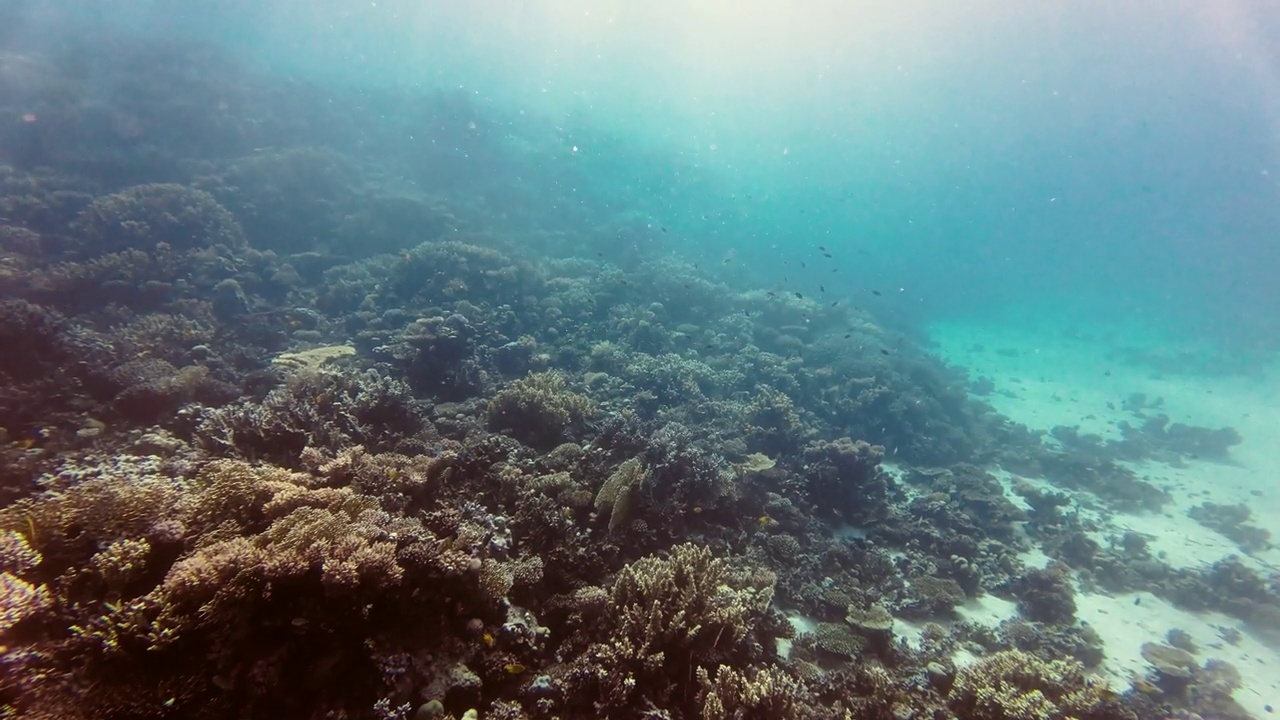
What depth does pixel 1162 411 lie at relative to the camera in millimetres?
37469

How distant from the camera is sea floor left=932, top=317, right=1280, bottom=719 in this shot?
40.7 feet

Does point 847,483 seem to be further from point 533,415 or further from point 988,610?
point 533,415

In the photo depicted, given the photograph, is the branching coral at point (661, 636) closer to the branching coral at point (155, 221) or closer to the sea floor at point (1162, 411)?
the sea floor at point (1162, 411)

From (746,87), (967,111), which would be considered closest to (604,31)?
(746,87)

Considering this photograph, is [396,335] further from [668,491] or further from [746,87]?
[746,87]

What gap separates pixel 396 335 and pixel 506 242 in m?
18.0

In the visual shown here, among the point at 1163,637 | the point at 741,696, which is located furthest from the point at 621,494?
the point at 1163,637

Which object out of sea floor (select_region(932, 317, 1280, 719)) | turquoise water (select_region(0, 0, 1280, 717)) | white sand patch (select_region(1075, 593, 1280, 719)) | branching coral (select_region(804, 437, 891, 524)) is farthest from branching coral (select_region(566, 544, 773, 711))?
white sand patch (select_region(1075, 593, 1280, 719))

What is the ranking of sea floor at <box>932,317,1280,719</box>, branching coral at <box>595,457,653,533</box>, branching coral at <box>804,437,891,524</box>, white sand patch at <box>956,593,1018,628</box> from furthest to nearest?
branching coral at <box>804,437,891,524</box> → sea floor at <box>932,317,1280,719</box> → white sand patch at <box>956,593,1018,628</box> → branching coral at <box>595,457,653,533</box>

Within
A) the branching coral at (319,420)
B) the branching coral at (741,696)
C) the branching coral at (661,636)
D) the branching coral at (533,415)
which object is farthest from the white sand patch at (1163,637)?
the branching coral at (319,420)

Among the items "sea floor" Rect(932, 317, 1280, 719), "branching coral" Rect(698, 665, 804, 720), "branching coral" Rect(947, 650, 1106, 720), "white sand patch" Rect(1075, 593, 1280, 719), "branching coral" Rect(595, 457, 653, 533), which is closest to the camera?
"branching coral" Rect(698, 665, 804, 720)

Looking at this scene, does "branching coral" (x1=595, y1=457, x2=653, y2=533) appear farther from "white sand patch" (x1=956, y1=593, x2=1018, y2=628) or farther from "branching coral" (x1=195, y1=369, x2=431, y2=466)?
"white sand patch" (x1=956, y1=593, x2=1018, y2=628)

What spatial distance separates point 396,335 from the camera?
52.9 feet

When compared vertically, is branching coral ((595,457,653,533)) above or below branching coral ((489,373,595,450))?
above
